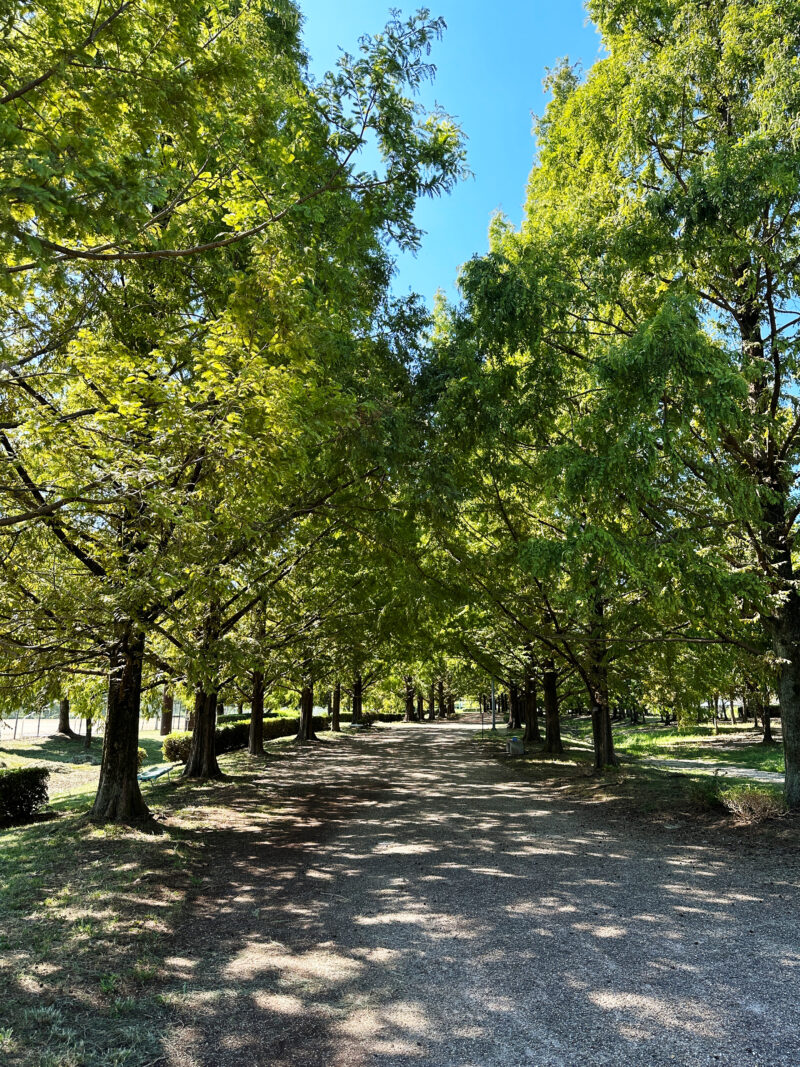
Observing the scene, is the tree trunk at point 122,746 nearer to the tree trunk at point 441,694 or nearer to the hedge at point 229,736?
the hedge at point 229,736

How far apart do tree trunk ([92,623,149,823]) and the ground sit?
498 mm

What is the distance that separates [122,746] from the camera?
29.6 feet

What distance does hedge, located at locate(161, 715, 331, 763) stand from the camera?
757 inches

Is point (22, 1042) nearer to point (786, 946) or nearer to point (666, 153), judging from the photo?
point (786, 946)

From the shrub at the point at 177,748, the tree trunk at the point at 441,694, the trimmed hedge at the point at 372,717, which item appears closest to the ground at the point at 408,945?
the shrub at the point at 177,748

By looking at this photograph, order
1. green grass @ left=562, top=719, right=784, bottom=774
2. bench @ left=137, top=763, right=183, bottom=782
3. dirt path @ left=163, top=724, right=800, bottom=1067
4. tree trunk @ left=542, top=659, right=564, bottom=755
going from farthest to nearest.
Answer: green grass @ left=562, top=719, right=784, bottom=774
tree trunk @ left=542, top=659, right=564, bottom=755
bench @ left=137, top=763, right=183, bottom=782
dirt path @ left=163, top=724, right=800, bottom=1067

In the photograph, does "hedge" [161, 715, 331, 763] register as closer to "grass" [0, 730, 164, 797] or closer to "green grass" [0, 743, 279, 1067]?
"grass" [0, 730, 164, 797]

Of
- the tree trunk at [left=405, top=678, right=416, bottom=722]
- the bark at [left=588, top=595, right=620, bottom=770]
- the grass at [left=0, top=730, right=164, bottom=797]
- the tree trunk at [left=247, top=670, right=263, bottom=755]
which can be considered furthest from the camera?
the tree trunk at [left=405, top=678, right=416, bottom=722]

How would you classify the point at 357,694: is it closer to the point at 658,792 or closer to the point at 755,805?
the point at 658,792

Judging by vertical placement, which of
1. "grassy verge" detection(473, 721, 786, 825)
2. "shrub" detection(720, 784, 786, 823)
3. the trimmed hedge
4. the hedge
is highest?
"shrub" detection(720, 784, 786, 823)

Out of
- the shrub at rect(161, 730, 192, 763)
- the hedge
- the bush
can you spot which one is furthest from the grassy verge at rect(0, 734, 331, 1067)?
the shrub at rect(161, 730, 192, 763)

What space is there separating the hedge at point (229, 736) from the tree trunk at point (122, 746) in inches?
303

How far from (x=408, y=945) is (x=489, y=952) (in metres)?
0.63

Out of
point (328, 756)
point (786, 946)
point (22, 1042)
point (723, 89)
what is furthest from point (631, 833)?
point (328, 756)
